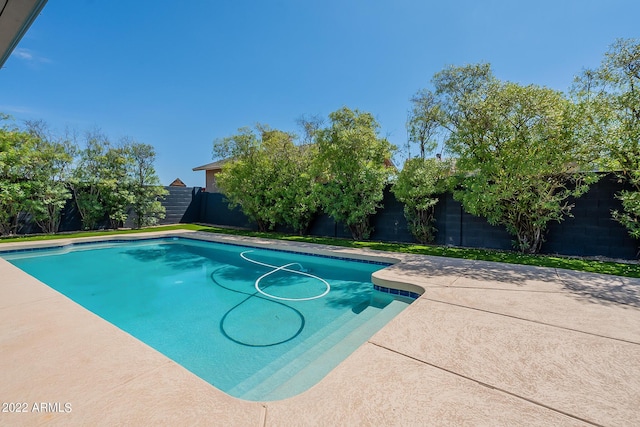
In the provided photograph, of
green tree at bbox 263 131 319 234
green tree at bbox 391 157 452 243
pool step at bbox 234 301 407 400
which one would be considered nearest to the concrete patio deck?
pool step at bbox 234 301 407 400

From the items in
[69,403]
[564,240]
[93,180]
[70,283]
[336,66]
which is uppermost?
[336,66]

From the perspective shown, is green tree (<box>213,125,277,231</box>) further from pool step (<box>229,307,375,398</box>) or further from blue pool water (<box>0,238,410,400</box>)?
pool step (<box>229,307,375,398</box>)

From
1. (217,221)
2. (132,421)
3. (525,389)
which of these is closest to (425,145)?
(525,389)

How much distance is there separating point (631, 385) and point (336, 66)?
10.6 m

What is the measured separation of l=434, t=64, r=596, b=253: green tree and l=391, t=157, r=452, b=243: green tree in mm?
666

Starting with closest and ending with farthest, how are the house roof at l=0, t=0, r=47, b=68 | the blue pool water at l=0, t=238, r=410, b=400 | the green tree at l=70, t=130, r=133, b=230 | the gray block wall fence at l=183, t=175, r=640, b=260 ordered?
the house roof at l=0, t=0, r=47, b=68
the blue pool water at l=0, t=238, r=410, b=400
the gray block wall fence at l=183, t=175, r=640, b=260
the green tree at l=70, t=130, r=133, b=230

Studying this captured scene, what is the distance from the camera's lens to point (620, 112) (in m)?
5.61

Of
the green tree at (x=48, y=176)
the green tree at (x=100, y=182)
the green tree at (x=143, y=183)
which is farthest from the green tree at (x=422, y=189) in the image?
the green tree at (x=48, y=176)

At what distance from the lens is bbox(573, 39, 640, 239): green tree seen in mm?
5446

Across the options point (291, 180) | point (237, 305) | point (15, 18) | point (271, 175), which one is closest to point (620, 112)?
point (237, 305)

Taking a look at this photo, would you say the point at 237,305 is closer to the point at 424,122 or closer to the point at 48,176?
the point at 424,122

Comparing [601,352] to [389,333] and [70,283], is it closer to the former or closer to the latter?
[389,333]

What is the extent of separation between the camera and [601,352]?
7.77ft

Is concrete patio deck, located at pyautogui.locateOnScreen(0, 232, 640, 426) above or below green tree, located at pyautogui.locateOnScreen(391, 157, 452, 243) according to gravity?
below
